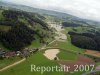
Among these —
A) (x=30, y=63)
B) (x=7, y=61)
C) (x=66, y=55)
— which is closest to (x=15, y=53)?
(x=7, y=61)

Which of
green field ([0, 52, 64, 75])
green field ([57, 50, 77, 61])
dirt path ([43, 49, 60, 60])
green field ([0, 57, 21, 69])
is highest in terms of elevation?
green field ([0, 57, 21, 69])

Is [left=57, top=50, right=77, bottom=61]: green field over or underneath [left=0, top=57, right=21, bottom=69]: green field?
underneath

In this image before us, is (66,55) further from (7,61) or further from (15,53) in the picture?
(7,61)

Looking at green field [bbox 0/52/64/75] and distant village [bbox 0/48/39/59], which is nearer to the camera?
green field [bbox 0/52/64/75]

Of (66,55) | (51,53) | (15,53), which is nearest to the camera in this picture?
(15,53)

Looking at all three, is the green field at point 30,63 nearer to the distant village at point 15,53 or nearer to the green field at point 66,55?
the distant village at point 15,53

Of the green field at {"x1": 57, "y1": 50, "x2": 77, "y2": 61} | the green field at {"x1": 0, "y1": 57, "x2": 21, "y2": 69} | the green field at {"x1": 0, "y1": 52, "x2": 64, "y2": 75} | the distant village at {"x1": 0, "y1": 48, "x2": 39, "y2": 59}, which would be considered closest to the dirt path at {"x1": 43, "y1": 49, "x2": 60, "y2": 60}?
the green field at {"x1": 57, "y1": 50, "x2": 77, "y2": 61}

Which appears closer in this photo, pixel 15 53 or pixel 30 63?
pixel 30 63

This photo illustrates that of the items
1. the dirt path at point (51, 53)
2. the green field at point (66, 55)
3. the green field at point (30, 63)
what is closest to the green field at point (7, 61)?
the green field at point (30, 63)

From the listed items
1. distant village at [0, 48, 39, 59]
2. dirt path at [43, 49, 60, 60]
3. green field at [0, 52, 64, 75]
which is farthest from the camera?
dirt path at [43, 49, 60, 60]

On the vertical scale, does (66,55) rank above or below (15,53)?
below

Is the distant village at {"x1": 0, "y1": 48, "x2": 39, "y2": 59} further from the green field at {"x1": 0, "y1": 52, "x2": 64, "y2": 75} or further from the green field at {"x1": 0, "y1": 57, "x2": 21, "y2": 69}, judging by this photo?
the green field at {"x1": 0, "y1": 52, "x2": 64, "y2": 75}
